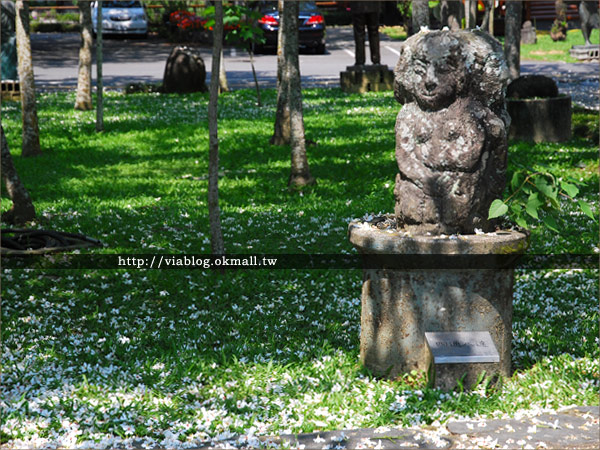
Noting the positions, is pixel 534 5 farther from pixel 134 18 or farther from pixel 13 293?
pixel 13 293

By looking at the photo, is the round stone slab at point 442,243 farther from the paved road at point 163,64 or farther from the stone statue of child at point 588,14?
the stone statue of child at point 588,14

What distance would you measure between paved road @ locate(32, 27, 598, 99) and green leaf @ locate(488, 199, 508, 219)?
58.4ft

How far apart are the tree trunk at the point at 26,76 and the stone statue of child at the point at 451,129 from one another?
886cm

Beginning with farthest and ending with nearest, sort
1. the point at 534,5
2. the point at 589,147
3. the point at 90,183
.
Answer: the point at 534,5 < the point at 589,147 < the point at 90,183

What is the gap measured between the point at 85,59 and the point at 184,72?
423 cm

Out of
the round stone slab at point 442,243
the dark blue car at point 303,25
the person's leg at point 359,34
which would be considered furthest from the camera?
the dark blue car at point 303,25

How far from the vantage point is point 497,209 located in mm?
5289

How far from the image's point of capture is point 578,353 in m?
5.96

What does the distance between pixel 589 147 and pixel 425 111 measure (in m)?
8.85

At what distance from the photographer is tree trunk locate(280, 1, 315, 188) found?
10758mm

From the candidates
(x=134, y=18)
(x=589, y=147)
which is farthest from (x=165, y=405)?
(x=134, y=18)

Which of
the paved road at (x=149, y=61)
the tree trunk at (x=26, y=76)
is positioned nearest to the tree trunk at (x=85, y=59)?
the tree trunk at (x=26, y=76)

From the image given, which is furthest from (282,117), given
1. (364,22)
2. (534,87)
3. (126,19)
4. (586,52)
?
(126,19)

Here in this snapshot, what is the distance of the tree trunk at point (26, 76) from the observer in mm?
12617
